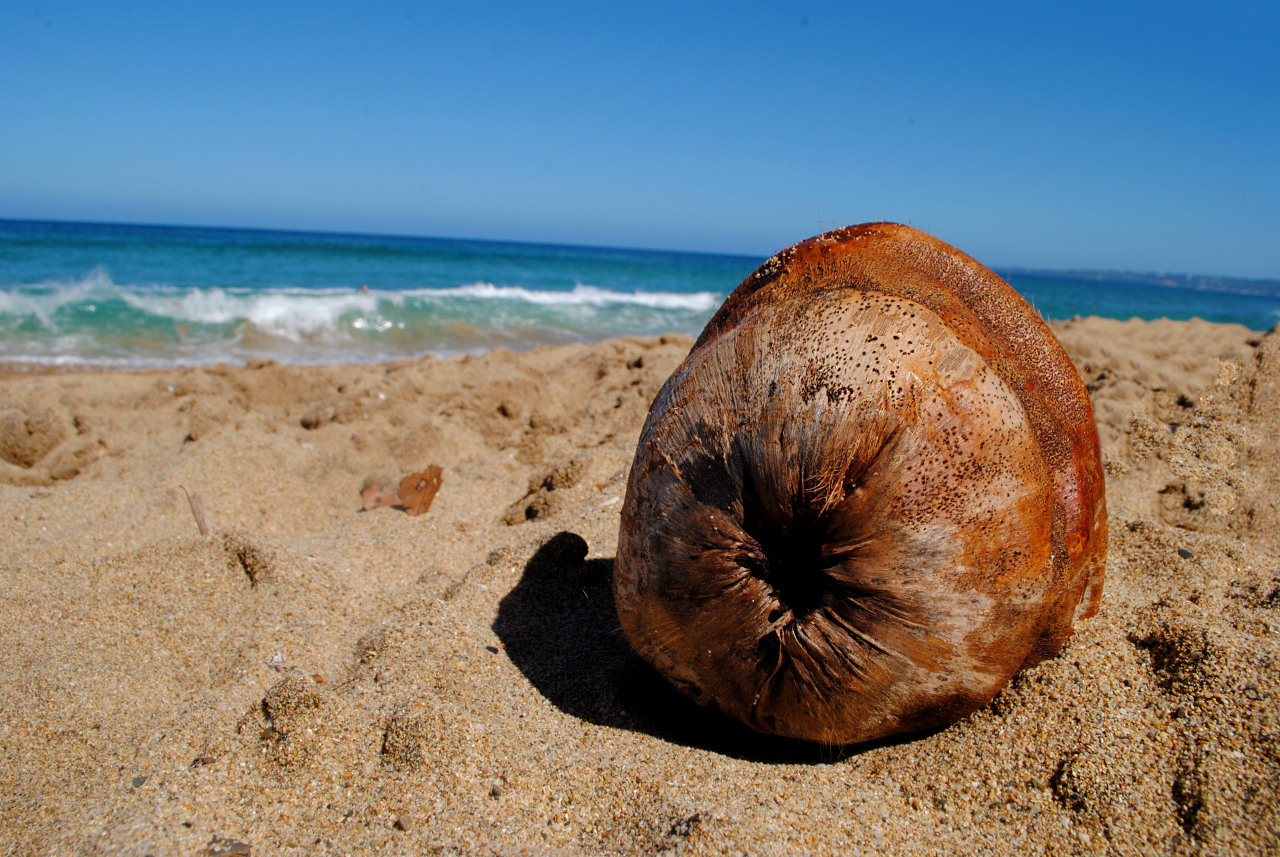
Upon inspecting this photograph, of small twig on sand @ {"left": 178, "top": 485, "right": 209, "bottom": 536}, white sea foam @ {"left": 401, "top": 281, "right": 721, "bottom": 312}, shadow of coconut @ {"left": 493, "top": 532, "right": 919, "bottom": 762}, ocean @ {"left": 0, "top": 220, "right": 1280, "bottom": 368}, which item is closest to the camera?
shadow of coconut @ {"left": 493, "top": 532, "right": 919, "bottom": 762}

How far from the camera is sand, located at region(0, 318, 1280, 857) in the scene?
1576 mm

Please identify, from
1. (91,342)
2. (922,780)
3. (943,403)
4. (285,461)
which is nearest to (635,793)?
(922,780)

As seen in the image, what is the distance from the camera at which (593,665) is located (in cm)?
220

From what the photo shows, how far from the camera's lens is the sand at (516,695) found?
158cm

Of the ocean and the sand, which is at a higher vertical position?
the ocean

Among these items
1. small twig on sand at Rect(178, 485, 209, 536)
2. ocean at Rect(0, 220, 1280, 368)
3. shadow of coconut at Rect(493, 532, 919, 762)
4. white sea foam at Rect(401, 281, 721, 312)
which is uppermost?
white sea foam at Rect(401, 281, 721, 312)

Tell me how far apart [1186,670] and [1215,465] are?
67.0 inches

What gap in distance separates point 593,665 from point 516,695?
0.88ft

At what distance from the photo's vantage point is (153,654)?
7.20 ft

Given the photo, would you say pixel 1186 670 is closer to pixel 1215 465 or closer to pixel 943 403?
pixel 943 403

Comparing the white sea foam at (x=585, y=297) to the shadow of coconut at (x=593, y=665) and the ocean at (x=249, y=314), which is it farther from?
the shadow of coconut at (x=593, y=665)

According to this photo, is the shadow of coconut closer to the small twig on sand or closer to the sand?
the sand

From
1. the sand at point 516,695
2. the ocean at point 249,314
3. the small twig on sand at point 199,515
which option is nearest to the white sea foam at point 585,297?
the ocean at point 249,314

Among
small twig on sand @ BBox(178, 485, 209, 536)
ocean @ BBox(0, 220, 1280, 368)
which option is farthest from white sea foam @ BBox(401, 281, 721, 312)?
small twig on sand @ BBox(178, 485, 209, 536)
